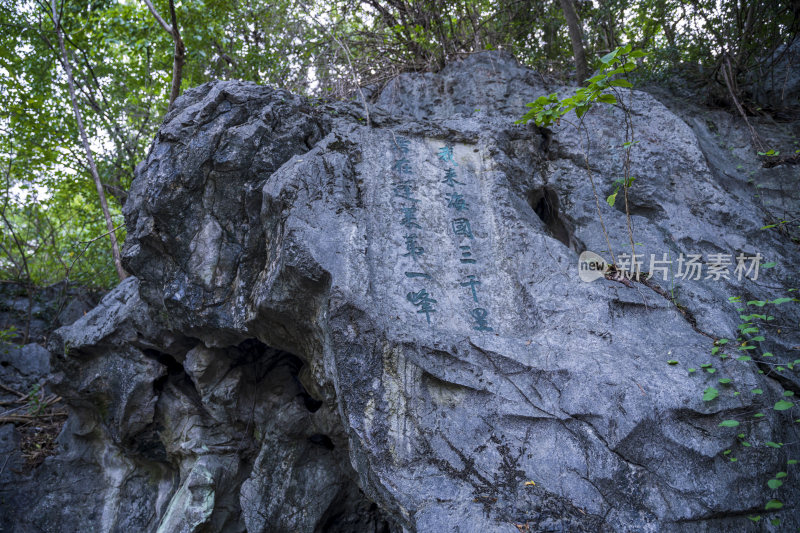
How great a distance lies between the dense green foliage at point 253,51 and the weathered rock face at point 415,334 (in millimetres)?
1479

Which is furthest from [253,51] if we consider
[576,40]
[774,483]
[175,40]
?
[774,483]

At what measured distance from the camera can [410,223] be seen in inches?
181

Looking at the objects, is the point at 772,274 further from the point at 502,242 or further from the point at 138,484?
the point at 138,484

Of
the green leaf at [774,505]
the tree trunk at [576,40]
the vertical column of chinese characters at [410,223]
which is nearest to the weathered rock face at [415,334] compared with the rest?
the vertical column of chinese characters at [410,223]

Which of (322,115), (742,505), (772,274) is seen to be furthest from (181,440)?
(772,274)

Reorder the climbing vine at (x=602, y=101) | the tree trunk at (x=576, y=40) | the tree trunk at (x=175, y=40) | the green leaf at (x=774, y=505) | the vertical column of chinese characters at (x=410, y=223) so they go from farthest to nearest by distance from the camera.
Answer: the tree trunk at (x=576, y=40), the tree trunk at (x=175, y=40), the vertical column of chinese characters at (x=410, y=223), the climbing vine at (x=602, y=101), the green leaf at (x=774, y=505)

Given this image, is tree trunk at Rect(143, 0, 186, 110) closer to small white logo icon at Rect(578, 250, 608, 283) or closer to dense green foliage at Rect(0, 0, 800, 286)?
dense green foliage at Rect(0, 0, 800, 286)

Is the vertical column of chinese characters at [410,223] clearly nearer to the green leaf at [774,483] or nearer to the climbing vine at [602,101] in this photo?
the climbing vine at [602,101]

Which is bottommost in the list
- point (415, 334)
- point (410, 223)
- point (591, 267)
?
point (415, 334)

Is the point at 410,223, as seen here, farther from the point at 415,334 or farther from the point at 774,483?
the point at 774,483

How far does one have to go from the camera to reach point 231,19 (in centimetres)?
866

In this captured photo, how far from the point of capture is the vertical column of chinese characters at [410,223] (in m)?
4.14

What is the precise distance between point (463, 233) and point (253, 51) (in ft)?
18.2

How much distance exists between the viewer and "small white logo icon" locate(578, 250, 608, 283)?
4.25 metres
